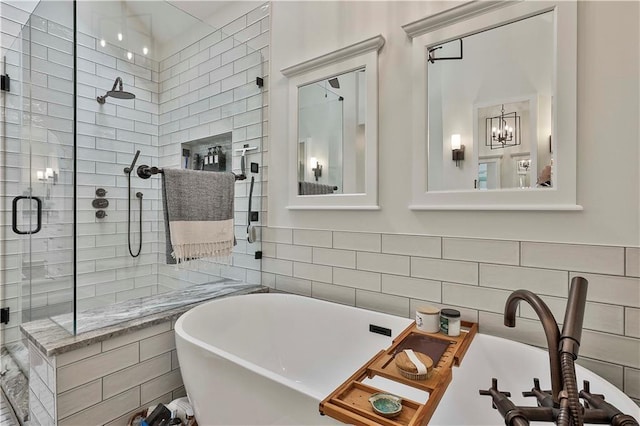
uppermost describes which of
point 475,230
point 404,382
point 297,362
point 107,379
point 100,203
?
point 100,203

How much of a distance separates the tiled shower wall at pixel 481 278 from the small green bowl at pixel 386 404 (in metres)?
0.83

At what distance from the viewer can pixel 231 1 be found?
2.65 meters

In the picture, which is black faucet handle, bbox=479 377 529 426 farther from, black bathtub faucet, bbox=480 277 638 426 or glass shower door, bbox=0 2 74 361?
glass shower door, bbox=0 2 74 361

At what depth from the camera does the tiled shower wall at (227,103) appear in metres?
2.46

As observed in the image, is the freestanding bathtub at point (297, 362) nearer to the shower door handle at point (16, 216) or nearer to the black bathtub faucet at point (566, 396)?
the black bathtub faucet at point (566, 396)

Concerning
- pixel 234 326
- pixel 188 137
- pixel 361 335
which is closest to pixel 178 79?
pixel 188 137

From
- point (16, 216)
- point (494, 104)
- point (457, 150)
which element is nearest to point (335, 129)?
point (457, 150)

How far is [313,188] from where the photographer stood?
215 cm

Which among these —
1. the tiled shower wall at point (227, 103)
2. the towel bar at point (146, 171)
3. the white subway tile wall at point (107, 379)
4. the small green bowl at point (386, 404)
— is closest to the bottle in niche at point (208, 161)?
the tiled shower wall at point (227, 103)

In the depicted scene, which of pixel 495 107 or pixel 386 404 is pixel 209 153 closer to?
pixel 495 107

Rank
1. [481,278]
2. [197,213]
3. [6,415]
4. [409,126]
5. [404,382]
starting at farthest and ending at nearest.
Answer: [197,213]
[6,415]
[409,126]
[481,278]
[404,382]

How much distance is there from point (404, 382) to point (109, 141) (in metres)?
2.46

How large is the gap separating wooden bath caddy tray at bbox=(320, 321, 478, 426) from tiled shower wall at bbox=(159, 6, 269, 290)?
1.44 metres

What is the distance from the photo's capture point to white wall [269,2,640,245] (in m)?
1.22
